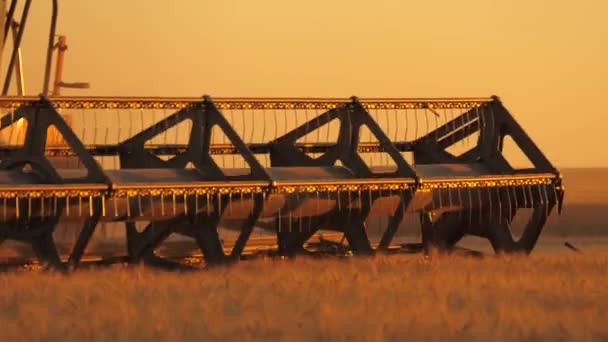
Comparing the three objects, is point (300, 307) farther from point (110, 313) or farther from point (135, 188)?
point (135, 188)

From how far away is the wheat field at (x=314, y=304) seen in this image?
30.6 ft

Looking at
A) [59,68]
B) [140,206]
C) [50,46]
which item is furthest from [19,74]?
[59,68]

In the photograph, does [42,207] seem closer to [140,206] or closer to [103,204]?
[103,204]

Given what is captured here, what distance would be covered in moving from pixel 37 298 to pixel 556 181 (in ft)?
32.0

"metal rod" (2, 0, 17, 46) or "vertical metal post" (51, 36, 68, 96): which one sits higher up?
"metal rod" (2, 0, 17, 46)

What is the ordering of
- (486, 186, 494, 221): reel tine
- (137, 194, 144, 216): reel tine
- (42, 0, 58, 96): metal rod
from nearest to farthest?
1. (137, 194, 144, 216): reel tine
2. (486, 186, 494, 221): reel tine
3. (42, 0, 58, 96): metal rod

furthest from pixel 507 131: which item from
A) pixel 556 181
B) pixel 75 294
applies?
pixel 75 294

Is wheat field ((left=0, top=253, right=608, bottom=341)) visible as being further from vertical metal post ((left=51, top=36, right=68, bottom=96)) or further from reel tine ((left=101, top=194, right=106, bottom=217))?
vertical metal post ((left=51, top=36, right=68, bottom=96))

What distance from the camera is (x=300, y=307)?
35.0 feet

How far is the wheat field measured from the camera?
9320 mm

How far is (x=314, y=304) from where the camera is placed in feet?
35.9

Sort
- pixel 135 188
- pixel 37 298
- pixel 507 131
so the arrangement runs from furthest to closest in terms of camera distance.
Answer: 1. pixel 507 131
2. pixel 135 188
3. pixel 37 298

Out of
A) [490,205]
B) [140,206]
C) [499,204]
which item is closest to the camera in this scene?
[140,206]

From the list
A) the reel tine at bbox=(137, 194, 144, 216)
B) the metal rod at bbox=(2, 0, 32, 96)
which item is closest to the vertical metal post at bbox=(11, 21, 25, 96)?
the metal rod at bbox=(2, 0, 32, 96)
